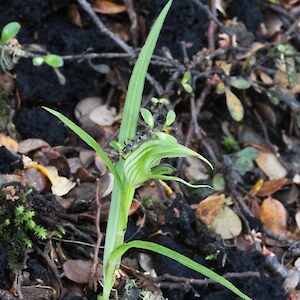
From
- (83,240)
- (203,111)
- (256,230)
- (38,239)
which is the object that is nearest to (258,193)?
(256,230)

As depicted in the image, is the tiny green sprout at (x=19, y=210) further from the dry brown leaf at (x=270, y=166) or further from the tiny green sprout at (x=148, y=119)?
the dry brown leaf at (x=270, y=166)

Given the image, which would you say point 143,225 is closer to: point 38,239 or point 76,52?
point 38,239

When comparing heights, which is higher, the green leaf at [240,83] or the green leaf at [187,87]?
the green leaf at [187,87]

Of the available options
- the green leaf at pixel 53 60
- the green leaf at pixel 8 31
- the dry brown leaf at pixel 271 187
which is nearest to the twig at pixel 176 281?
the dry brown leaf at pixel 271 187

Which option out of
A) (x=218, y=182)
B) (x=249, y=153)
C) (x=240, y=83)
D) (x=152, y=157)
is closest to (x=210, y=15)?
(x=240, y=83)

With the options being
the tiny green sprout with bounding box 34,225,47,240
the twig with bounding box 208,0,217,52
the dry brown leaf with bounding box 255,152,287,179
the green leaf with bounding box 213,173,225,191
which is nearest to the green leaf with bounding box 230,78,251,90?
the twig with bounding box 208,0,217,52
